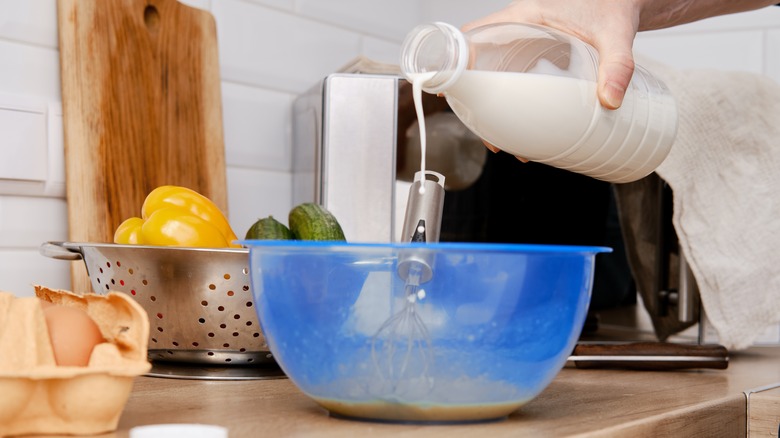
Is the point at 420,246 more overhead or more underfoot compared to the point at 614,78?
more underfoot

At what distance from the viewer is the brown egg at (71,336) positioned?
20.8 inches

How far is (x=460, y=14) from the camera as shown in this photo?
64.1 inches

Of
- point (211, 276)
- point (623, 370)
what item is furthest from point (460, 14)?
point (211, 276)

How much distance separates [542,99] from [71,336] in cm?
38

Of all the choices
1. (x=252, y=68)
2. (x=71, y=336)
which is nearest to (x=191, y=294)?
(x=71, y=336)

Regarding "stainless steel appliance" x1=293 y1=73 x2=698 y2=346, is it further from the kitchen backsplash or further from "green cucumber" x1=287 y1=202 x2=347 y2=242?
"green cucumber" x1=287 y1=202 x2=347 y2=242

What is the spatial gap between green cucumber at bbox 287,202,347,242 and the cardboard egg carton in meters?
0.31

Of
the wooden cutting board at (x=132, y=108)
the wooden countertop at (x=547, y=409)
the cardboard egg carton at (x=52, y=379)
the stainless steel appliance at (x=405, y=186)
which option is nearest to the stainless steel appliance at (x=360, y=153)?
the stainless steel appliance at (x=405, y=186)

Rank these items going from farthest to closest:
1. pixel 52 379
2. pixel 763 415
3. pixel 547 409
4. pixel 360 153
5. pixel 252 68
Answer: pixel 252 68
pixel 360 153
pixel 763 415
pixel 547 409
pixel 52 379

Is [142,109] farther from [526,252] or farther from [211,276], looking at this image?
[526,252]

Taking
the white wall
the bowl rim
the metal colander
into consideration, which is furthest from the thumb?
the white wall

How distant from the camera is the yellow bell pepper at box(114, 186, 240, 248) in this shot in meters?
0.82

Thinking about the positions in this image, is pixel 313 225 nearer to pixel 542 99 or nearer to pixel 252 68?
pixel 542 99

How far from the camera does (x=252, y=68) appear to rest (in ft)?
4.26
